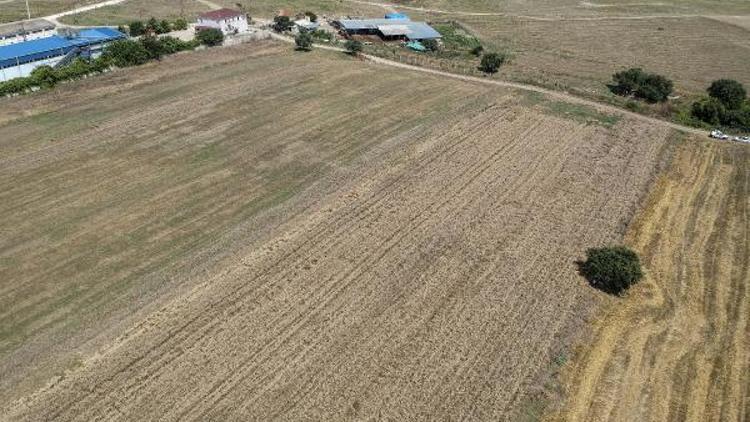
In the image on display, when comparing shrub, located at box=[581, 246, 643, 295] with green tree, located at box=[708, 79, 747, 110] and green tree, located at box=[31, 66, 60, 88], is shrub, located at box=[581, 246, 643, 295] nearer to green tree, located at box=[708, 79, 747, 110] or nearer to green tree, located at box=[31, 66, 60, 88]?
green tree, located at box=[708, 79, 747, 110]

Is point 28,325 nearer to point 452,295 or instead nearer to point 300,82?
point 452,295

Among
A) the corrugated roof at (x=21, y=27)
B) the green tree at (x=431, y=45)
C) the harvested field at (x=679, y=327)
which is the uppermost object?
the corrugated roof at (x=21, y=27)

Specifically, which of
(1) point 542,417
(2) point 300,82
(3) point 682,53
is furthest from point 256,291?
(3) point 682,53

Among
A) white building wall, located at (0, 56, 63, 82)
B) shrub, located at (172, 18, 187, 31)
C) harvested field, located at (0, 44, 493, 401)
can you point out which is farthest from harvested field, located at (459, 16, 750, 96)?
white building wall, located at (0, 56, 63, 82)

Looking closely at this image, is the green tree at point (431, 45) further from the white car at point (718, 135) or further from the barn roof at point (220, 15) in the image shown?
the white car at point (718, 135)

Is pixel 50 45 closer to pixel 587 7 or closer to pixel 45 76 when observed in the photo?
pixel 45 76

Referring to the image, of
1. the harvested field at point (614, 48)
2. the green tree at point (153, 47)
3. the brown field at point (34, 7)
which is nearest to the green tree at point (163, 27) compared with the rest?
the green tree at point (153, 47)
